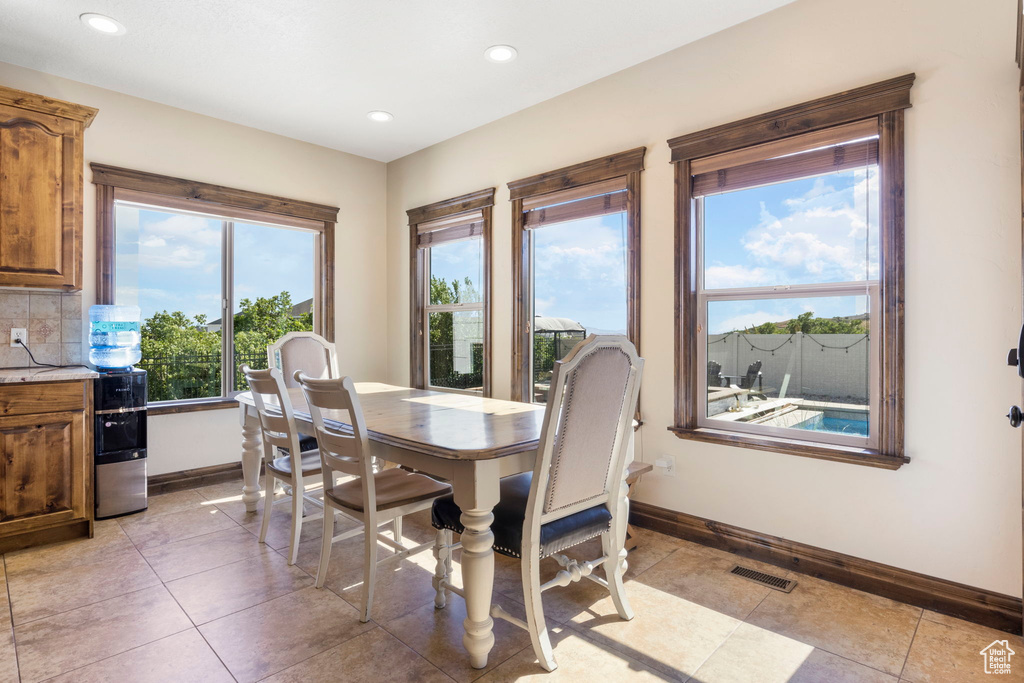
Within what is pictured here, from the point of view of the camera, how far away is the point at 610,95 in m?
3.36

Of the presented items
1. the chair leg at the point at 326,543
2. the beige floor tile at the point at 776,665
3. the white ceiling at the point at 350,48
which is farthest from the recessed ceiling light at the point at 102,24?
the beige floor tile at the point at 776,665

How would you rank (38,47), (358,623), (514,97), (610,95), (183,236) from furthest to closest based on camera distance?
(183,236) < (514,97) < (610,95) < (38,47) < (358,623)

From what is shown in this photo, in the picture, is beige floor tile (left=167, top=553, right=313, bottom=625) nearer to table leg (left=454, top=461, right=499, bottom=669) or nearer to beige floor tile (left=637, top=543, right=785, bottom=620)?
table leg (left=454, top=461, right=499, bottom=669)

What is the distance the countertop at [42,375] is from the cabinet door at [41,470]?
0.20m

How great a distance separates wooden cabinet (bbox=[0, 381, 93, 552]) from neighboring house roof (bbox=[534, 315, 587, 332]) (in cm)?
276

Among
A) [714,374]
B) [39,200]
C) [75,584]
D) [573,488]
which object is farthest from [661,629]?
[39,200]

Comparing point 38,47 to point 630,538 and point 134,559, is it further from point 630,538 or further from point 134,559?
point 630,538

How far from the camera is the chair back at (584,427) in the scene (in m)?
1.78

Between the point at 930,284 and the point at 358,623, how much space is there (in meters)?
2.72

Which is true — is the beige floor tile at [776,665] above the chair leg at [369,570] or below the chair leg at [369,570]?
below

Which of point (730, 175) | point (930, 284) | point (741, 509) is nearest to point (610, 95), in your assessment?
point (730, 175)

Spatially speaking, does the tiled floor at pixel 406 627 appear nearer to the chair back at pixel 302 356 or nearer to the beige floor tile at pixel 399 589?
the beige floor tile at pixel 399 589

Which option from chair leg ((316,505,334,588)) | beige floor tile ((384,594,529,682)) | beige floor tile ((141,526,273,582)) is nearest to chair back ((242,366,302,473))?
chair leg ((316,505,334,588))

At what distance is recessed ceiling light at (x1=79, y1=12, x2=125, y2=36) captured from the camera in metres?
2.75
